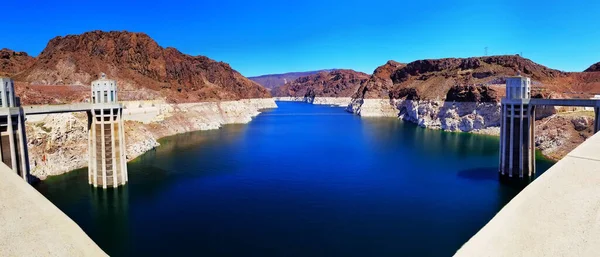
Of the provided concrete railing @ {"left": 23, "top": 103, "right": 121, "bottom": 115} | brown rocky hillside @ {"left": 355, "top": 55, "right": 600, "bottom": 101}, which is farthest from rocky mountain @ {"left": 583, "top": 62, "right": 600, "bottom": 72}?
concrete railing @ {"left": 23, "top": 103, "right": 121, "bottom": 115}

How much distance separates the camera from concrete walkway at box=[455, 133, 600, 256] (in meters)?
8.47

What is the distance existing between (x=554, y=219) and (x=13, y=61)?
111419 mm

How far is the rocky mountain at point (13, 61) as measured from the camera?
87750 mm

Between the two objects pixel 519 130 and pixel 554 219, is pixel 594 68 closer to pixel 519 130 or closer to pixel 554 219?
pixel 519 130

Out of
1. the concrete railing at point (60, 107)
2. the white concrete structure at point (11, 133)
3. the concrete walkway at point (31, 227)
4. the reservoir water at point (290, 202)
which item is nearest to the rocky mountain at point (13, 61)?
the reservoir water at point (290, 202)

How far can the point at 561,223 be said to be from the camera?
8.90 metres

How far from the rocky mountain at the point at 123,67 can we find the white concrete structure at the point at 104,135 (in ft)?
184

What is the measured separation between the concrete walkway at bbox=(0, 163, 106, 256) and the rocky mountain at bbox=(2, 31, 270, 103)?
8223 centimetres

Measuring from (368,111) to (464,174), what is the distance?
108m

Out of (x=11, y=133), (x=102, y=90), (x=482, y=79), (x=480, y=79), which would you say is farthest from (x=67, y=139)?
(x=480, y=79)

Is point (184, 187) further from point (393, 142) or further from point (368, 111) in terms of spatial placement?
point (368, 111)

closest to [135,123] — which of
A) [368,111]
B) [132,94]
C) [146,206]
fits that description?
[132,94]

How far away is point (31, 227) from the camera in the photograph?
10602 millimetres

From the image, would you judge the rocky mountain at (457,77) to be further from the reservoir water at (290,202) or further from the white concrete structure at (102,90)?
the white concrete structure at (102,90)
